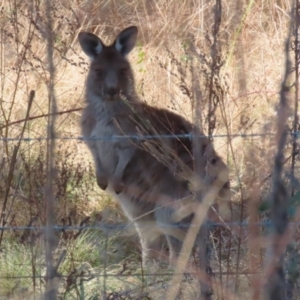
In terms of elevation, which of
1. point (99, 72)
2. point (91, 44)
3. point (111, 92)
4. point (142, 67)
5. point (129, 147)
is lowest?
point (129, 147)

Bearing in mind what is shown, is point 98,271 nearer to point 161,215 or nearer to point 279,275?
point 161,215

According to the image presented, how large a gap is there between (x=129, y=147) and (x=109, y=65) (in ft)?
2.19

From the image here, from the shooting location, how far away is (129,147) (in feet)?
17.9

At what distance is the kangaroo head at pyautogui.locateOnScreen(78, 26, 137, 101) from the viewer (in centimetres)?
555

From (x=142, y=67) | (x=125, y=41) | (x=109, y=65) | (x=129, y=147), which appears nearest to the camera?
(x=129, y=147)

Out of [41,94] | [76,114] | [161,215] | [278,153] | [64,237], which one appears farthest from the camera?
[41,94]

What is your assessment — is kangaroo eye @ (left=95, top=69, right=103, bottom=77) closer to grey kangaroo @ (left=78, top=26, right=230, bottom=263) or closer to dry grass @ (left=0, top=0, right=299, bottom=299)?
grey kangaroo @ (left=78, top=26, right=230, bottom=263)

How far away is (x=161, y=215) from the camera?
17.2 feet

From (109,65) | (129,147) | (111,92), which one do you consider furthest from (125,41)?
(129,147)

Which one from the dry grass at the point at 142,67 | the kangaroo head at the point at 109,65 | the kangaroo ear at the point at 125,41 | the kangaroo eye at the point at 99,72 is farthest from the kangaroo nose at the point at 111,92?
the kangaroo ear at the point at 125,41

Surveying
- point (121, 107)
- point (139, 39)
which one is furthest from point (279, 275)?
point (139, 39)

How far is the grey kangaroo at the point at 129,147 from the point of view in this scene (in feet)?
17.0

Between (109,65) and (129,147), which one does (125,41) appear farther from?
(129,147)

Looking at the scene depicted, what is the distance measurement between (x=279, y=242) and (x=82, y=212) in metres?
4.20
